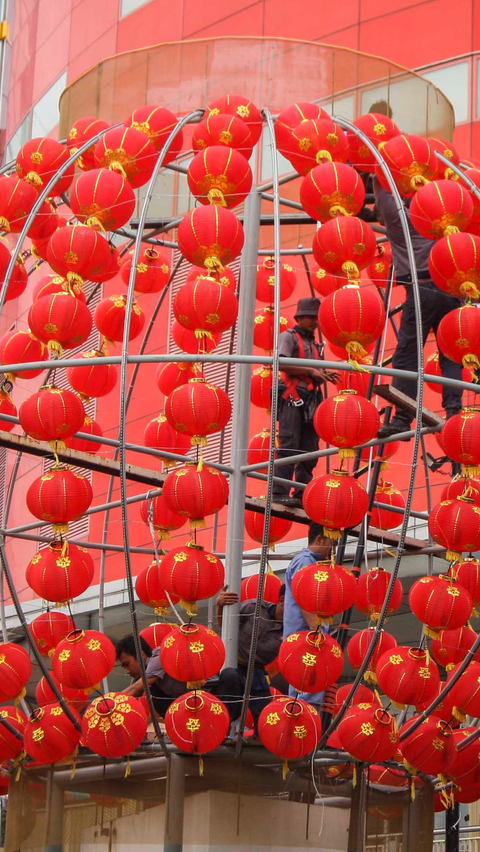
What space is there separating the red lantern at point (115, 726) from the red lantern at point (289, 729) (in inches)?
40.0

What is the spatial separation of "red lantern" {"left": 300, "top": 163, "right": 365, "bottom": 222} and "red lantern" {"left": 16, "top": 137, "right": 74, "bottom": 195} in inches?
115

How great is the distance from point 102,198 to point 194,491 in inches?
125

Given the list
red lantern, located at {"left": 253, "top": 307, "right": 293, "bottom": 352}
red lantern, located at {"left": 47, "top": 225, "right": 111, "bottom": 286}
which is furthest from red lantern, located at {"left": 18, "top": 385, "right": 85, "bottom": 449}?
red lantern, located at {"left": 253, "top": 307, "right": 293, "bottom": 352}

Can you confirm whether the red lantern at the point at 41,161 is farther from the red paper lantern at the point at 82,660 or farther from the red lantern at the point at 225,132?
the red paper lantern at the point at 82,660

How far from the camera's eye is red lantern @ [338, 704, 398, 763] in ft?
36.1

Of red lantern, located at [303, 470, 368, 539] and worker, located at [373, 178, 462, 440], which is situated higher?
worker, located at [373, 178, 462, 440]

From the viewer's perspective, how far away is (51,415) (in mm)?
11328

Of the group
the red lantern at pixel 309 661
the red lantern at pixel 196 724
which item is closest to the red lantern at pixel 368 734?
the red lantern at pixel 309 661

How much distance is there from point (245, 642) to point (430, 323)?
367 cm

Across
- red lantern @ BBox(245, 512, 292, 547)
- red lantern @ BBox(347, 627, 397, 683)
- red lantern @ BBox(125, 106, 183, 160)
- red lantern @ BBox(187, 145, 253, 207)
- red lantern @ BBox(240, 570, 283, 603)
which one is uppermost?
red lantern @ BBox(125, 106, 183, 160)

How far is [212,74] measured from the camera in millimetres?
14125

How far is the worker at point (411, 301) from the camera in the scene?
505 inches

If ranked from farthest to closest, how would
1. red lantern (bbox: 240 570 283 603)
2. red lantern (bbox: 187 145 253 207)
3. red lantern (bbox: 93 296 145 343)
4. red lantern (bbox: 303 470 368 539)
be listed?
red lantern (bbox: 93 296 145 343) < red lantern (bbox: 240 570 283 603) < red lantern (bbox: 187 145 253 207) < red lantern (bbox: 303 470 368 539)

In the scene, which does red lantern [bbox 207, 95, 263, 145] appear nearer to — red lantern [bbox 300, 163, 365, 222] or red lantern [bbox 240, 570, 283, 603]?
red lantern [bbox 300, 163, 365, 222]
